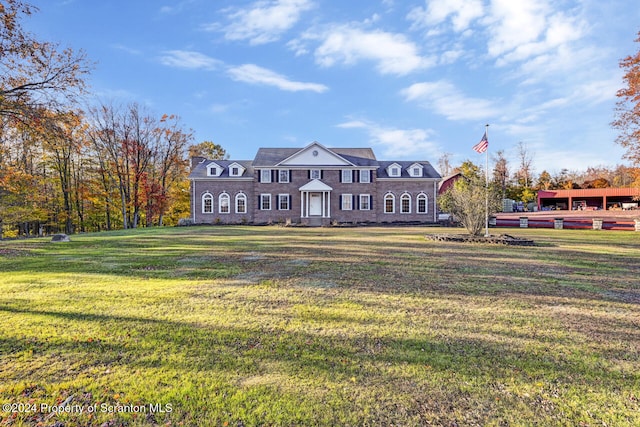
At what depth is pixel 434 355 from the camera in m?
3.17

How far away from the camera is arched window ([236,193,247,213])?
29.1 metres

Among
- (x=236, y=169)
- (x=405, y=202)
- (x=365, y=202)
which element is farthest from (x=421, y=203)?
(x=236, y=169)

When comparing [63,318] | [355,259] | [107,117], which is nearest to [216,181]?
[107,117]

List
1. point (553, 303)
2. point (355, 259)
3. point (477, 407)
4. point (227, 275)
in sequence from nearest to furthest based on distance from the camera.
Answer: point (477, 407)
point (553, 303)
point (227, 275)
point (355, 259)

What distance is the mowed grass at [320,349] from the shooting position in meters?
2.37

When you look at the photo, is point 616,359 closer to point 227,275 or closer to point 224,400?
point 224,400

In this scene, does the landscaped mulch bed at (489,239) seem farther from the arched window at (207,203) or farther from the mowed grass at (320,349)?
the arched window at (207,203)

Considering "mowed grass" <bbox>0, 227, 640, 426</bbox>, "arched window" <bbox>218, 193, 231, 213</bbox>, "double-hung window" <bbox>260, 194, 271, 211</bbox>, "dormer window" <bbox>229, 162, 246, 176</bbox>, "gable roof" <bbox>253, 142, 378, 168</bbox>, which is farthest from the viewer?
"dormer window" <bbox>229, 162, 246, 176</bbox>

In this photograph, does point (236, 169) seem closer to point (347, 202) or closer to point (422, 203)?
point (347, 202)

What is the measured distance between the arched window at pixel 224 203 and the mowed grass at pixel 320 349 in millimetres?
22481

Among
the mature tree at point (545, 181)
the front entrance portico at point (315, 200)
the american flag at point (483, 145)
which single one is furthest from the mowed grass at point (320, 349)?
the mature tree at point (545, 181)

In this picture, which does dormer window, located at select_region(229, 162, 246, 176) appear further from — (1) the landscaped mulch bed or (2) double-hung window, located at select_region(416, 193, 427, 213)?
(1) the landscaped mulch bed

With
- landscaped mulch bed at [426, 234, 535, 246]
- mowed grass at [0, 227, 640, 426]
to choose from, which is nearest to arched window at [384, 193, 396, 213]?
landscaped mulch bed at [426, 234, 535, 246]

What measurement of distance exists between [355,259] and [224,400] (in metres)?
6.66
